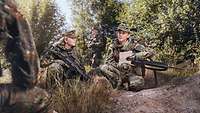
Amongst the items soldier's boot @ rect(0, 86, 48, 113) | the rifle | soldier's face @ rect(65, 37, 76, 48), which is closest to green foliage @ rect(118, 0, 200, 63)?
soldier's face @ rect(65, 37, 76, 48)

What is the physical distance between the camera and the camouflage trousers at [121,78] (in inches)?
422

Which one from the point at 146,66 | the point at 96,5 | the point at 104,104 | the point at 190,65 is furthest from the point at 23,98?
the point at 96,5

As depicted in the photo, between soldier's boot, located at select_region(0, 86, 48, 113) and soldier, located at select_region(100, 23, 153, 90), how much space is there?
22.4ft

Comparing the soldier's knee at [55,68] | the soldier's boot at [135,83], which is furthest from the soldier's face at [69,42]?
the soldier's boot at [135,83]

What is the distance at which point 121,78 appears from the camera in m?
11.2

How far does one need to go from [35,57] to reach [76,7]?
19200 mm

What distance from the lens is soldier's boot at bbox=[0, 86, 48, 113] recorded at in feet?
11.4

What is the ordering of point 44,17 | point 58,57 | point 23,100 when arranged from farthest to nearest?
point 44,17 < point 58,57 < point 23,100

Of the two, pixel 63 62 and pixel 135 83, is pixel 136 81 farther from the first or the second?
pixel 63 62

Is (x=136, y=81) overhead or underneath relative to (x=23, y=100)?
underneath

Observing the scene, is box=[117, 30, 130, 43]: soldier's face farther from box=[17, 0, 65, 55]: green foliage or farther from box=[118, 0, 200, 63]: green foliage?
box=[17, 0, 65, 55]: green foliage

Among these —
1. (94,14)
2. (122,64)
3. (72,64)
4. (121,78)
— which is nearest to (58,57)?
(72,64)

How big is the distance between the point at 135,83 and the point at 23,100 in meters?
8.32

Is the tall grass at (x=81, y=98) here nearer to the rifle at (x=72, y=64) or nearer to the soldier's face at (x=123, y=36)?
the rifle at (x=72, y=64)
